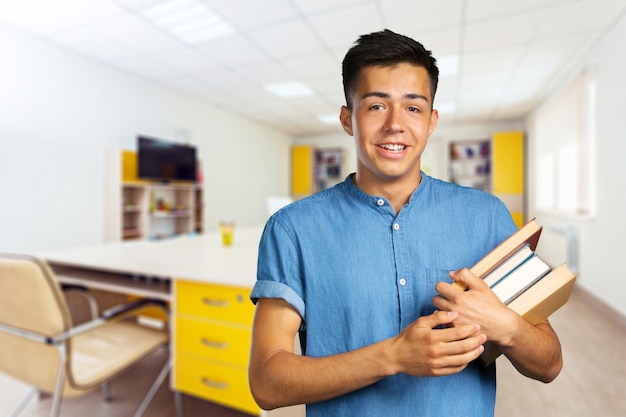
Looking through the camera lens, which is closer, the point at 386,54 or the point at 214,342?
the point at 386,54

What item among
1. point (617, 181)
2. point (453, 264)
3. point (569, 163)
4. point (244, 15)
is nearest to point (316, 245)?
point (453, 264)

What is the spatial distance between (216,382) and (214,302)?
15.3 inches

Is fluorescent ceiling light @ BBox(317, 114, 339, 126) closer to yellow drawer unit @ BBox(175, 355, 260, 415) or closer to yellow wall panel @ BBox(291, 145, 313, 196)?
Result: yellow wall panel @ BBox(291, 145, 313, 196)

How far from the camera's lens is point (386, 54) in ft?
2.15

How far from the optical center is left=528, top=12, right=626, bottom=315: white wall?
3.18 meters

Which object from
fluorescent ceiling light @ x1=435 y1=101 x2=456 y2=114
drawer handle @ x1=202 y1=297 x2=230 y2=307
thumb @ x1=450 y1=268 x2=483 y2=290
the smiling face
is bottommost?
drawer handle @ x1=202 y1=297 x2=230 y2=307

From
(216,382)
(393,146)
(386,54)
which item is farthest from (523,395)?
(386,54)


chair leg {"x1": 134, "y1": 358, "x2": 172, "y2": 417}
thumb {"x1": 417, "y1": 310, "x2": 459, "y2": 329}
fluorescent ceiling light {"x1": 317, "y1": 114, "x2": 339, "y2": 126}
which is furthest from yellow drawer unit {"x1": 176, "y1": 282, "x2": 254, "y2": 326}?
fluorescent ceiling light {"x1": 317, "y1": 114, "x2": 339, "y2": 126}

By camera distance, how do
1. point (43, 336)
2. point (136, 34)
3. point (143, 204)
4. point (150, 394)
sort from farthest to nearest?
1. point (143, 204)
2. point (136, 34)
3. point (150, 394)
4. point (43, 336)

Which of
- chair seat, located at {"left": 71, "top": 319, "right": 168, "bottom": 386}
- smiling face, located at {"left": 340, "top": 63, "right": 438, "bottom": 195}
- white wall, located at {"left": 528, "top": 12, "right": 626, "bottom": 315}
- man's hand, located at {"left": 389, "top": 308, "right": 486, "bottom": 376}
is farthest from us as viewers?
white wall, located at {"left": 528, "top": 12, "right": 626, "bottom": 315}

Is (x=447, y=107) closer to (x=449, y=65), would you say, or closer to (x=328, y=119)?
(x=449, y=65)

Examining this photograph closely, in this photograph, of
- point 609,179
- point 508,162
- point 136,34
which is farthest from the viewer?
point 508,162

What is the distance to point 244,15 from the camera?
3191mm

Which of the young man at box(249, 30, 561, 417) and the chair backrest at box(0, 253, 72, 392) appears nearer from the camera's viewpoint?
the young man at box(249, 30, 561, 417)
